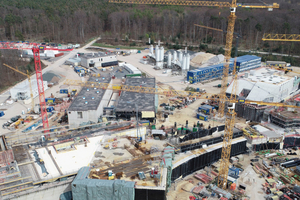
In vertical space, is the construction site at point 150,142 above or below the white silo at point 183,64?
below

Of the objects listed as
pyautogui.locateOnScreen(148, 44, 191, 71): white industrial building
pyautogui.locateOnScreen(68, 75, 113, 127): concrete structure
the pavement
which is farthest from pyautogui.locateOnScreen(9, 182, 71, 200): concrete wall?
pyautogui.locateOnScreen(148, 44, 191, 71): white industrial building

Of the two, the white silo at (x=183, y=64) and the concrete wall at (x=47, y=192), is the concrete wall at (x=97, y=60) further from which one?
the concrete wall at (x=47, y=192)

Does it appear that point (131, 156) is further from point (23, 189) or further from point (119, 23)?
point (119, 23)

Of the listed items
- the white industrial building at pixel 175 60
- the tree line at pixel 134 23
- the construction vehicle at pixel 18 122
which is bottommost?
the construction vehicle at pixel 18 122

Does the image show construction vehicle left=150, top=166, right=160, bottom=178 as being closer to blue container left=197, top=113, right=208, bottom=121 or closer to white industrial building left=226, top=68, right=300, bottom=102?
blue container left=197, top=113, right=208, bottom=121

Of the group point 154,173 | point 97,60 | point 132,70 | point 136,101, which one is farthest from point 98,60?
point 154,173

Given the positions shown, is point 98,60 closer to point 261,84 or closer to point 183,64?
point 183,64

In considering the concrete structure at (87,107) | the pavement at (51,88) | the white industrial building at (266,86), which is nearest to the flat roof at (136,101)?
the concrete structure at (87,107)
